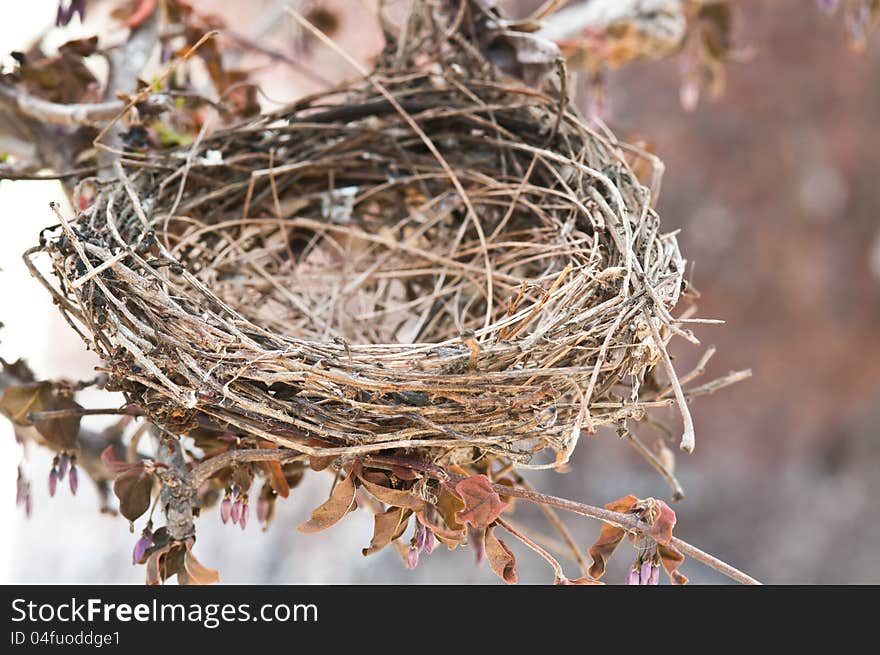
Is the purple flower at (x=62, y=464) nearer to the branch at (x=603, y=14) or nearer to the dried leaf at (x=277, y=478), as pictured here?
the dried leaf at (x=277, y=478)

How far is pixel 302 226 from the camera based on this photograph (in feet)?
2.37

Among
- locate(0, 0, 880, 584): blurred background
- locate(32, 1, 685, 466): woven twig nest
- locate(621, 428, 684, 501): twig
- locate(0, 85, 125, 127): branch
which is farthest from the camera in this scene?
locate(0, 0, 880, 584): blurred background

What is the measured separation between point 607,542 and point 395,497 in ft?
0.39

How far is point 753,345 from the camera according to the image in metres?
2.16

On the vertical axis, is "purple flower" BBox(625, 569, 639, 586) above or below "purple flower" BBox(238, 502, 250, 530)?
below

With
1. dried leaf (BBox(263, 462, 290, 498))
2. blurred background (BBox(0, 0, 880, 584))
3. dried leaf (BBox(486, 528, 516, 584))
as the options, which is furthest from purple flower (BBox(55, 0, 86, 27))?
blurred background (BBox(0, 0, 880, 584))

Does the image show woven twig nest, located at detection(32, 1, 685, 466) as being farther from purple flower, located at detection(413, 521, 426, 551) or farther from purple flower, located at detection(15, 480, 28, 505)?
purple flower, located at detection(15, 480, 28, 505)

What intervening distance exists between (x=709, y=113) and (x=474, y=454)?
184 centimetres

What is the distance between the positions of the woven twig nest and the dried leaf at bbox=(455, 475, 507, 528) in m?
0.02

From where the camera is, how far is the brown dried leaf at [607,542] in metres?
0.48

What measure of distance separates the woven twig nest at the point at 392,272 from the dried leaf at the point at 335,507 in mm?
21

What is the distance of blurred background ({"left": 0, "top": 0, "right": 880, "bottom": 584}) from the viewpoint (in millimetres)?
1989

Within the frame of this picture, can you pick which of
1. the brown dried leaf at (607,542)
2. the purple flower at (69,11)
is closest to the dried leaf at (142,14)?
the purple flower at (69,11)

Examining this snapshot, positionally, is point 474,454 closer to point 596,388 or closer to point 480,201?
point 596,388
